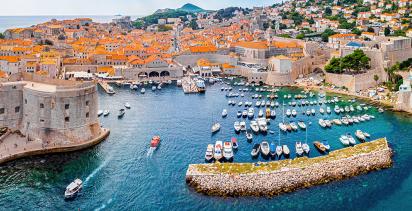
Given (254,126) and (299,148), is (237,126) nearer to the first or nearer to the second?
(254,126)

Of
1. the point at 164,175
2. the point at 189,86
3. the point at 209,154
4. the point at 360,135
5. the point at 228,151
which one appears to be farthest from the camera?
the point at 189,86

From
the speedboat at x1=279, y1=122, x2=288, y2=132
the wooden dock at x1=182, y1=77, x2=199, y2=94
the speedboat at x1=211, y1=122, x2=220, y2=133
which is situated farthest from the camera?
the wooden dock at x1=182, y1=77, x2=199, y2=94

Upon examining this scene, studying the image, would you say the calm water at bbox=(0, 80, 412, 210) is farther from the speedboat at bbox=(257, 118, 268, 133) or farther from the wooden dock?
the wooden dock

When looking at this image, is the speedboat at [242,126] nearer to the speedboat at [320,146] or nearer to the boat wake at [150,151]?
the speedboat at [320,146]

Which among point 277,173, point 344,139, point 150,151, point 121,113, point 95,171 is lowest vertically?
point 95,171

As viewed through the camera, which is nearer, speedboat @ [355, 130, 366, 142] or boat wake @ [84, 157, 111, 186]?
boat wake @ [84, 157, 111, 186]

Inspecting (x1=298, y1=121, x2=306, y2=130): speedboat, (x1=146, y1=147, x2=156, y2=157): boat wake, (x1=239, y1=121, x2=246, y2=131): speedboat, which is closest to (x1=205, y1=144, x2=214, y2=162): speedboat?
(x1=146, y1=147, x2=156, y2=157): boat wake

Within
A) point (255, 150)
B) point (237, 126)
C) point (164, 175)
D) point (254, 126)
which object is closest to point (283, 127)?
point (254, 126)
